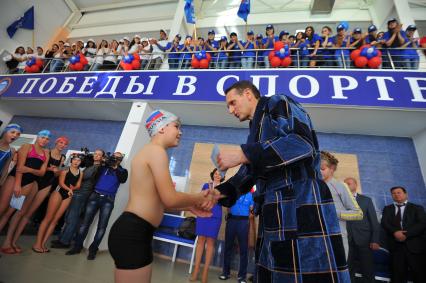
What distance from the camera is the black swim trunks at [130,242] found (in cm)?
144

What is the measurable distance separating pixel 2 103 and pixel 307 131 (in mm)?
11048

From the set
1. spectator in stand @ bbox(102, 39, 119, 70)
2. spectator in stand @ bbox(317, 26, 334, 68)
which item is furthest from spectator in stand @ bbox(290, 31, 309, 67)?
spectator in stand @ bbox(102, 39, 119, 70)

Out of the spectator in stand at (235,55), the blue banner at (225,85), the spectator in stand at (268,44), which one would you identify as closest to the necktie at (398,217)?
the blue banner at (225,85)

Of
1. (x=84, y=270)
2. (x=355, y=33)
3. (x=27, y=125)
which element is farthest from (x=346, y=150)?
(x=27, y=125)

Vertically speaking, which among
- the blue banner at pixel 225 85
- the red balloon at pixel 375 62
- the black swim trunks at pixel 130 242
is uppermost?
the red balloon at pixel 375 62

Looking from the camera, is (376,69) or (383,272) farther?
(376,69)

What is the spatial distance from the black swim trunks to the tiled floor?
2.09 m

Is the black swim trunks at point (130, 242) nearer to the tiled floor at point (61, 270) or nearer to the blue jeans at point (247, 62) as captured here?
the tiled floor at point (61, 270)

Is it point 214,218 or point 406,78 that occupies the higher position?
point 406,78

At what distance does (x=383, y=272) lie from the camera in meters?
4.34

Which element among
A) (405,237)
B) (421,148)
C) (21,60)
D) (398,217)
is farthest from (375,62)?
(21,60)

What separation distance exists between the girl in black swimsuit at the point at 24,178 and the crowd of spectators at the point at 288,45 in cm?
399

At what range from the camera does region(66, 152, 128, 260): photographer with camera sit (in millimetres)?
4312

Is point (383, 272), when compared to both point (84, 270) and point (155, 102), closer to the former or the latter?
point (84, 270)
